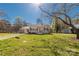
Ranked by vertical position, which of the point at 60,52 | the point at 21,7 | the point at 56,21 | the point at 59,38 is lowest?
the point at 60,52

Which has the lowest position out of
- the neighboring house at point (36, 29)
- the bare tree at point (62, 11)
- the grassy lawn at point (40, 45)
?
the grassy lawn at point (40, 45)

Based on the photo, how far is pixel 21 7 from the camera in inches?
79.7

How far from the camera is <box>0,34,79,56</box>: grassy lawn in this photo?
78.1 inches

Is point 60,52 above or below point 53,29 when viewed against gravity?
below

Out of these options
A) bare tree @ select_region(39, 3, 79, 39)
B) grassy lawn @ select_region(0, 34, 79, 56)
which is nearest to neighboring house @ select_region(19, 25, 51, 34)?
grassy lawn @ select_region(0, 34, 79, 56)

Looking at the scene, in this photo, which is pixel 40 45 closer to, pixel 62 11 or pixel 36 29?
pixel 36 29

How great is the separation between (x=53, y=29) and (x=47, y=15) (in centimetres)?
15

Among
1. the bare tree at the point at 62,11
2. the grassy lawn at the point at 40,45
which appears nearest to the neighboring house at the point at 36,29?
the grassy lawn at the point at 40,45

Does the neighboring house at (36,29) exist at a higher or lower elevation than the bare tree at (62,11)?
lower

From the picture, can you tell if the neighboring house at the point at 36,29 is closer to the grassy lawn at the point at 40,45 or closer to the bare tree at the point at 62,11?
the grassy lawn at the point at 40,45

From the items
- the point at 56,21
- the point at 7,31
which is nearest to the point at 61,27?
the point at 56,21

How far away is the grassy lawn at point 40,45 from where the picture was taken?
1984mm

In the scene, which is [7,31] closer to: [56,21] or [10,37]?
[10,37]

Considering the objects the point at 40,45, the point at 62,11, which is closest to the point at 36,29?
the point at 40,45
